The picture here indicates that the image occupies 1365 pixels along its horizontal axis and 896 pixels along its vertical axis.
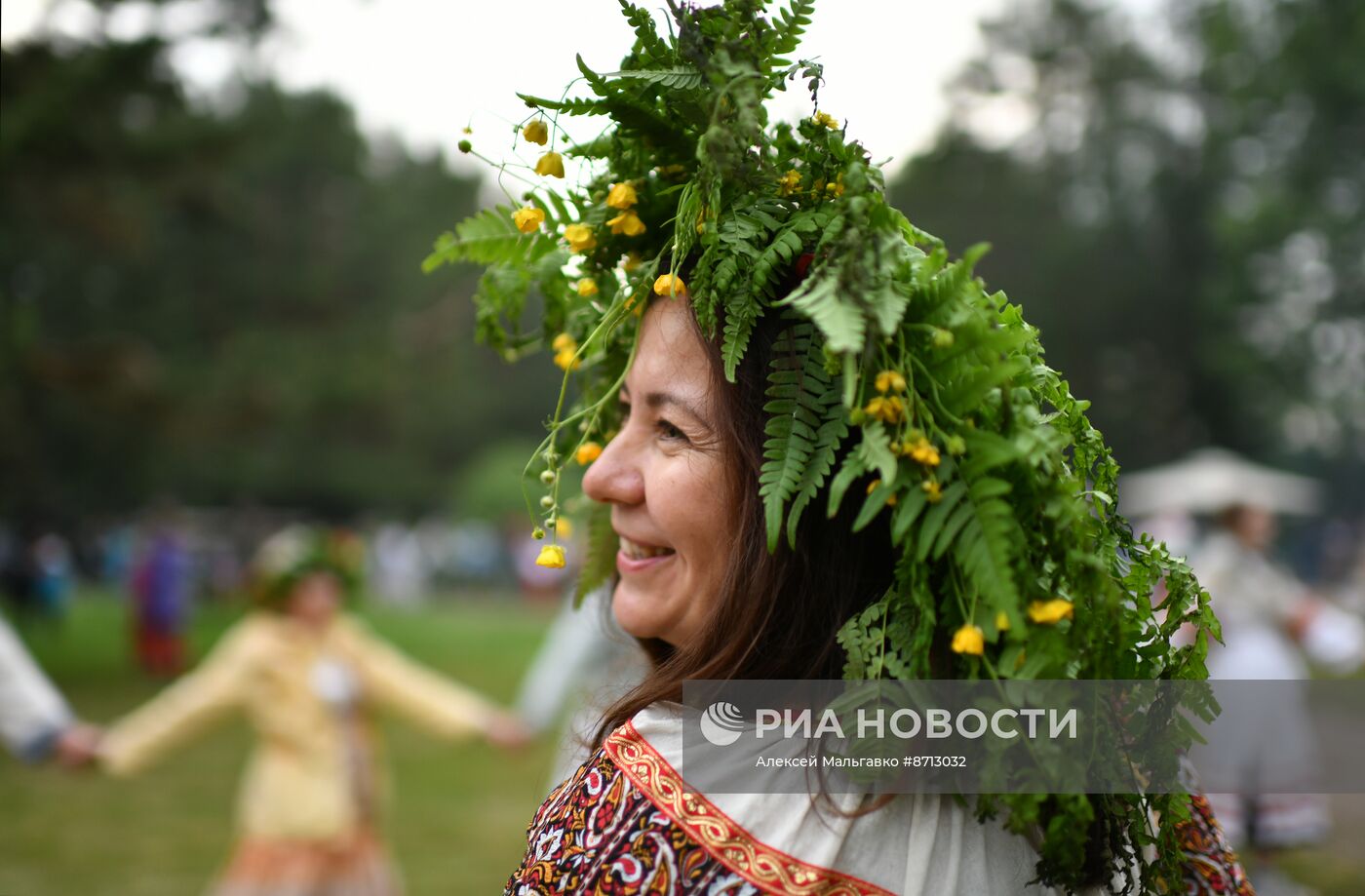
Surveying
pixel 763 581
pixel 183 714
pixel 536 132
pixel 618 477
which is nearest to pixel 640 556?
pixel 618 477

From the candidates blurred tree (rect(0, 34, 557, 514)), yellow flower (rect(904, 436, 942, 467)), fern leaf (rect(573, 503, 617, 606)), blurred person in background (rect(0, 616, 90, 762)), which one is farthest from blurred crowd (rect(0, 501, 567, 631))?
yellow flower (rect(904, 436, 942, 467))

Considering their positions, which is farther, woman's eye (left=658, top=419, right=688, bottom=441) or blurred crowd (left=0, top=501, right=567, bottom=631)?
blurred crowd (left=0, top=501, right=567, bottom=631)

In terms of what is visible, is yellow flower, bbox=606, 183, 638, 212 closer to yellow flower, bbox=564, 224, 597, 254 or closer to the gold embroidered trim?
yellow flower, bbox=564, 224, 597, 254

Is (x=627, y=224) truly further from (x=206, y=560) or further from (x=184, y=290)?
(x=206, y=560)

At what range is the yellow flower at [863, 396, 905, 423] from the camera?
1.61m

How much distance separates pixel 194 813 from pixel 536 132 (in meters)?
8.78

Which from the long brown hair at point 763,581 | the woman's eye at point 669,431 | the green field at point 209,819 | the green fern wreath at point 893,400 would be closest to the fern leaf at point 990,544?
the green fern wreath at point 893,400

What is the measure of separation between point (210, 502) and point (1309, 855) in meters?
38.7

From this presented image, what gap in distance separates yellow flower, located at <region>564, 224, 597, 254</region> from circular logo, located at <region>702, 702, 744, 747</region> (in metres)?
0.89

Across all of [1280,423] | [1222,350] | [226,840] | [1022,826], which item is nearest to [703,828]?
[1022,826]

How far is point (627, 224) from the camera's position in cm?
206

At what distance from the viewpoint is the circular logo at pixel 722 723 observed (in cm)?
168

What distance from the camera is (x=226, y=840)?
8.30m

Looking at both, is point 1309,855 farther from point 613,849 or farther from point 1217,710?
point 613,849
